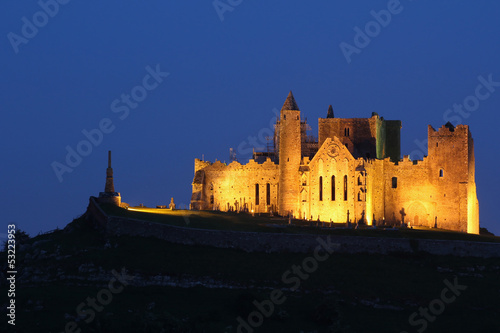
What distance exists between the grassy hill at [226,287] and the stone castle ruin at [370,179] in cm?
1113

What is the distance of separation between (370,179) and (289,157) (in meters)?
8.90

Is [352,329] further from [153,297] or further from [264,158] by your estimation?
[264,158]

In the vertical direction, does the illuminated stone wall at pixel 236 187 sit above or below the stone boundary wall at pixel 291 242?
above

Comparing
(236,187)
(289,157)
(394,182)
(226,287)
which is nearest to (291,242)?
(226,287)

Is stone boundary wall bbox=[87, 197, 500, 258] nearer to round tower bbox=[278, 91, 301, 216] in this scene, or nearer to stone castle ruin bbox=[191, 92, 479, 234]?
stone castle ruin bbox=[191, 92, 479, 234]

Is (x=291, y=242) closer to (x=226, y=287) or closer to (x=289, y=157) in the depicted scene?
(x=226, y=287)

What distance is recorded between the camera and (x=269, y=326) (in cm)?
5584

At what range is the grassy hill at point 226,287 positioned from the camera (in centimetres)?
5544

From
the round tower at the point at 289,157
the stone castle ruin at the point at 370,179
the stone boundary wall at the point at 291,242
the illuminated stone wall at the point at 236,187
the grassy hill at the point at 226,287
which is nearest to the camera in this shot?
the grassy hill at the point at 226,287

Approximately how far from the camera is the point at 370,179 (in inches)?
3445

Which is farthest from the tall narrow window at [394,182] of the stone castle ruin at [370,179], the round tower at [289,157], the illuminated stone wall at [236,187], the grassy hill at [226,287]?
the grassy hill at [226,287]

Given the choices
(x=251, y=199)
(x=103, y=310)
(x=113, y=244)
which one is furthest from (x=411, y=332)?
(x=251, y=199)

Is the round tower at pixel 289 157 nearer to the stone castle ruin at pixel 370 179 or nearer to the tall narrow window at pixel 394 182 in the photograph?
the stone castle ruin at pixel 370 179

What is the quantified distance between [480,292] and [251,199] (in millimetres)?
37368
